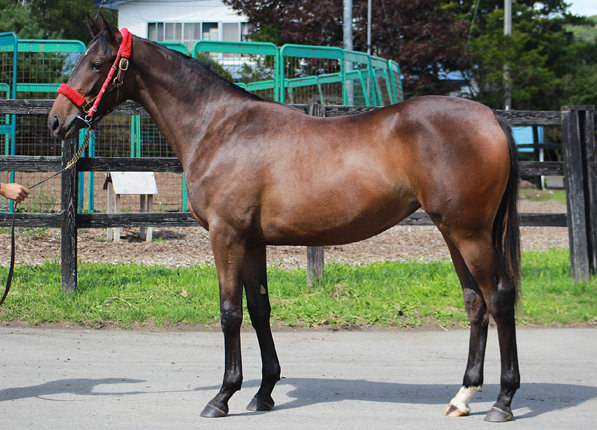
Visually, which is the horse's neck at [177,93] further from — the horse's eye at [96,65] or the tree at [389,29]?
the tree at [389,29]

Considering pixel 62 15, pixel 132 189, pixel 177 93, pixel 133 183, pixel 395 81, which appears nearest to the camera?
pixel 177 93

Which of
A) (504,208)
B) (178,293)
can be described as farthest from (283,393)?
(178,293)

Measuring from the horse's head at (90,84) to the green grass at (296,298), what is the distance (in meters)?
2.56

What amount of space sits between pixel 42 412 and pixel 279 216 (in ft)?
6.17

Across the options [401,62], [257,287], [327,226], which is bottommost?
[257,287]

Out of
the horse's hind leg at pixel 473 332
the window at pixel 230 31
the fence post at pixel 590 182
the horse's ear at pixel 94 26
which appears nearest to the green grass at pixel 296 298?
the fence post at pixel 590 182

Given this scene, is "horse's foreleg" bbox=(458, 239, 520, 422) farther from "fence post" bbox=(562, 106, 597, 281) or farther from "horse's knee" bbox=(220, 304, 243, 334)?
"fence post" bbox=(562, 106, 597, 281)

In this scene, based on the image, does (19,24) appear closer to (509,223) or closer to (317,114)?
(317,114)

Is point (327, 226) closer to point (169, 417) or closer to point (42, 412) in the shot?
point (169, 417)

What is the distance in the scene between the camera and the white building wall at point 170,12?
108ft

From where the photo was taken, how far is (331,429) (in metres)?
3.80

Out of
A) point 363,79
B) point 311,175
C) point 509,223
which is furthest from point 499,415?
point 363,79

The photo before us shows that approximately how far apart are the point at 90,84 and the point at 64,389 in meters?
2.08

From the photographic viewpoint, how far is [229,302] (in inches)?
168
